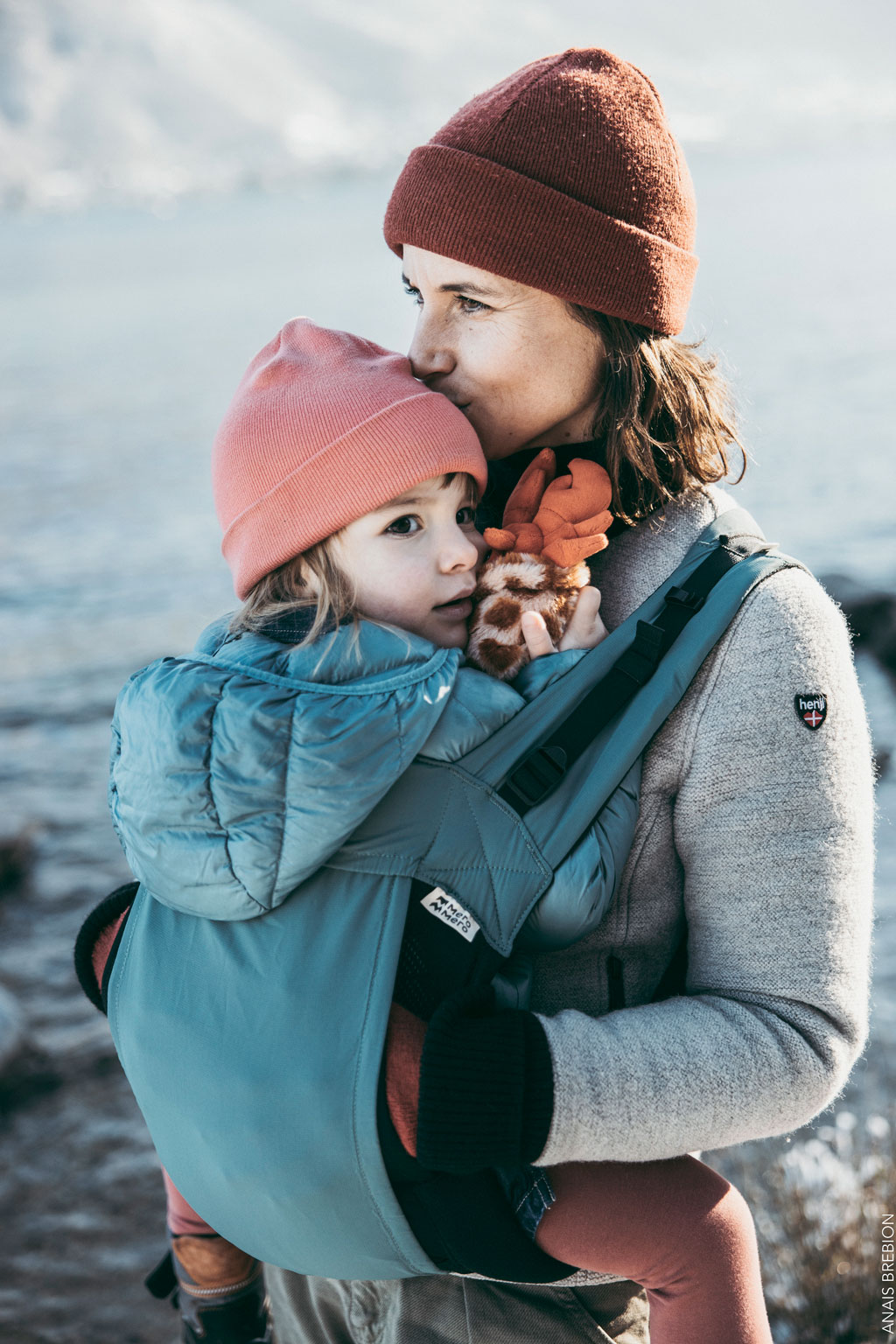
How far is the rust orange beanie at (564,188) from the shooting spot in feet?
5.39

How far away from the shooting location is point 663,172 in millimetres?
1711

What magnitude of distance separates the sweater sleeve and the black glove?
0.08 ft

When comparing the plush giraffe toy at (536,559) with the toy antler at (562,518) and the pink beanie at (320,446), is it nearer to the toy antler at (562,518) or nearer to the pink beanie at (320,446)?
the toy antler at (562,518)

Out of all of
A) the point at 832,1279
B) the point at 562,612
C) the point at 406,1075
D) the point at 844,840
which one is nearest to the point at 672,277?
the point at 562,612

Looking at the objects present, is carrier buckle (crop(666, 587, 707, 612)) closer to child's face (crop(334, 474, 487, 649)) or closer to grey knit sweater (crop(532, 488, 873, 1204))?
grey knit sweater (crop(532, 488, 873, 1204))

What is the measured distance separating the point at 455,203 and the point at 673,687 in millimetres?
849

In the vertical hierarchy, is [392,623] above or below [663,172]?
below

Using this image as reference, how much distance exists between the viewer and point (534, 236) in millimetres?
1645

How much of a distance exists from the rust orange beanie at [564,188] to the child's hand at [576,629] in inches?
19.1

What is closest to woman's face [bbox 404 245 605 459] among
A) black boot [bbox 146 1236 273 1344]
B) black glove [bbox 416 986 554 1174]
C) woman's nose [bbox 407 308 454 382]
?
A: woman's nose [bbox 407 308 454 382]

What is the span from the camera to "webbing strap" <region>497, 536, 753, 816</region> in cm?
Result: 134

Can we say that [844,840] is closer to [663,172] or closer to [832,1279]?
[663,172]

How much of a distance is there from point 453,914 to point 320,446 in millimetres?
728

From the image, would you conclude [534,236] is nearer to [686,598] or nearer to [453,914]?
[686,598]
